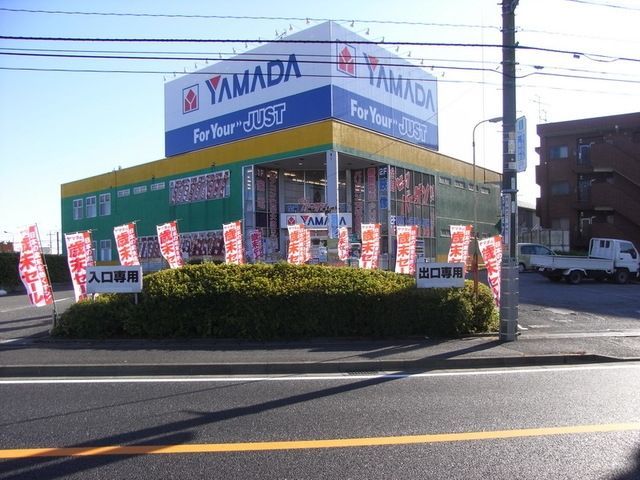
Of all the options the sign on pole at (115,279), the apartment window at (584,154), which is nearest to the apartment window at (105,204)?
the sign on pole at (115,279)

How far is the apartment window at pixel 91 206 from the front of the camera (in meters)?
40.4

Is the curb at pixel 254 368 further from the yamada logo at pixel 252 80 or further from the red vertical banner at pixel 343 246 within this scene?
the yamada logo at pixel 252 80

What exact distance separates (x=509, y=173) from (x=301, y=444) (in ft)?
25.8

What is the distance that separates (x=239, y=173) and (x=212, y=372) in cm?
2185

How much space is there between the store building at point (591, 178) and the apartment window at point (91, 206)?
34514 millimetres

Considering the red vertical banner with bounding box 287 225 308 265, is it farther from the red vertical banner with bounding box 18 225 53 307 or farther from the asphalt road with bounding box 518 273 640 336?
the red vertical banner with bounding box 18 225 53 307

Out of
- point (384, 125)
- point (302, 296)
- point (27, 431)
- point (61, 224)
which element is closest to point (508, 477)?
point (27, 431)

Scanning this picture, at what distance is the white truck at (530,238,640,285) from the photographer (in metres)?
25.8

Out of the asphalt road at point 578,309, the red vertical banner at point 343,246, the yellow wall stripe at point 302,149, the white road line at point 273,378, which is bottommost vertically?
the asphalt road at point 578,309

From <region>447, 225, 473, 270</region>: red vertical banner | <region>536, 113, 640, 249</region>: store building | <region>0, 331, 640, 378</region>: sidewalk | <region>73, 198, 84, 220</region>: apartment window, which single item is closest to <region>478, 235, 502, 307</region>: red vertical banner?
<region>447, 225, 473, 270</region>: red vertical banner

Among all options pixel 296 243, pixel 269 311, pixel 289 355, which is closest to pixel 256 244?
pixel 296 243

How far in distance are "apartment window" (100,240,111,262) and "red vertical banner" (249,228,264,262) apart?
50.6ft

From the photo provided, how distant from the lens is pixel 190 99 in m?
37.5

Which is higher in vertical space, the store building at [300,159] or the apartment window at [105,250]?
the store building at [300,159]
